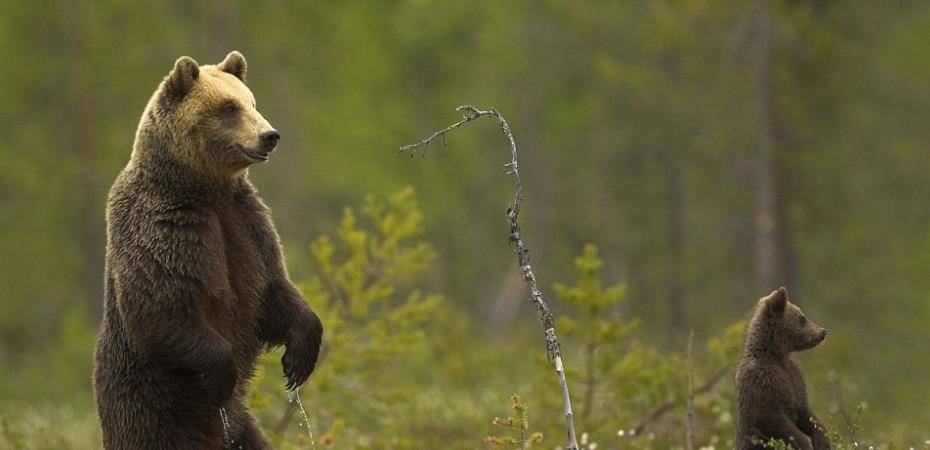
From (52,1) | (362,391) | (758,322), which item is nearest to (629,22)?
(52,1)

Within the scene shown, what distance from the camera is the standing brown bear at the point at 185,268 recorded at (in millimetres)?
5617

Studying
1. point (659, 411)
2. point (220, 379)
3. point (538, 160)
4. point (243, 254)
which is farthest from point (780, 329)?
point (538, 160)

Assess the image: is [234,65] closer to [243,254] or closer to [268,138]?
[268,138]

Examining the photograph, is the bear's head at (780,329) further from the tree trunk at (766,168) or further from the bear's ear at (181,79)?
the tree trunk at (766,168)

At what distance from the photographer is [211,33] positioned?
29.1 meters

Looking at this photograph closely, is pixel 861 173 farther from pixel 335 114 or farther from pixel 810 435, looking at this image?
pixel 810 435

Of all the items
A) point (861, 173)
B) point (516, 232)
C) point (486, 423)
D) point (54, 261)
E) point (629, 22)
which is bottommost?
point (516, 232)

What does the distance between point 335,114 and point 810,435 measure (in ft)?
101

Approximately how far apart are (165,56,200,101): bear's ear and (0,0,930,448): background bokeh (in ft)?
14.6

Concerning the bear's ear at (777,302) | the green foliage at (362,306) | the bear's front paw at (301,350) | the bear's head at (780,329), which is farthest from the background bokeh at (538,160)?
the bear's front paw at (301,350)

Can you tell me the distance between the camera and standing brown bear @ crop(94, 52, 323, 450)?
562 centimetres

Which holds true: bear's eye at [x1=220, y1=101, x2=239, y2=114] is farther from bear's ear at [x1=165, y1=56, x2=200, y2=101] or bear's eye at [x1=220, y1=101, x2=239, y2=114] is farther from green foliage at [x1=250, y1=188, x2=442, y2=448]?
green foliage at [x1=250, y1=188, x2=442, y2=448]

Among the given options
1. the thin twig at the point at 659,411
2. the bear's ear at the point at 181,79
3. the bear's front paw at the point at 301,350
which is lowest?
the bear's front paw at the point at 301,350

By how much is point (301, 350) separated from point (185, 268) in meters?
0.84
